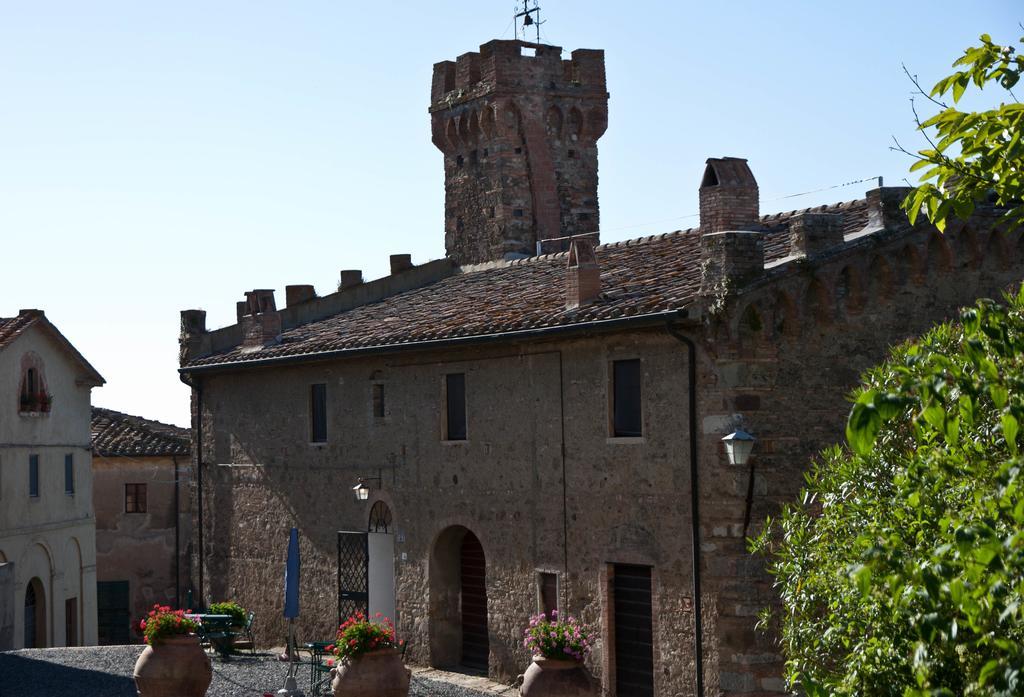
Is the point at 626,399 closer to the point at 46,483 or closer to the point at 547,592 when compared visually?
the point at 547,592

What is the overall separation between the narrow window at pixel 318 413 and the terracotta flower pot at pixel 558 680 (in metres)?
7.45

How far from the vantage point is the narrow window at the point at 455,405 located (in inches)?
772

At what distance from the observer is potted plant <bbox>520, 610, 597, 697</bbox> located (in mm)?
15719

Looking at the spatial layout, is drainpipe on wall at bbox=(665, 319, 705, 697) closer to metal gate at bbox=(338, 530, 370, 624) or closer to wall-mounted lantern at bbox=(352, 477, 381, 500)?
wall-mounted lantern at bbox=(352, 477, 381, 500)

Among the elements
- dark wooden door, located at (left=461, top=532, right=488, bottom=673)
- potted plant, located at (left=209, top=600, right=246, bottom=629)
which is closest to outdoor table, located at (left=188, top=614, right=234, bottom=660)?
potted plant, located at (left=209, top=600, right=246, bottom=629)

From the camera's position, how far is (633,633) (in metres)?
16.9

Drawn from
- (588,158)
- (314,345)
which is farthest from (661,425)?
(588,158)

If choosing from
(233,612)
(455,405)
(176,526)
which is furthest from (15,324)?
(455,405)

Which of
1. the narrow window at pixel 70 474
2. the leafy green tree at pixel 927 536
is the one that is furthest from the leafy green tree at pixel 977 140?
the narrow window at pixel 70 474

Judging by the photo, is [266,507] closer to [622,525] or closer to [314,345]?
[314,345]

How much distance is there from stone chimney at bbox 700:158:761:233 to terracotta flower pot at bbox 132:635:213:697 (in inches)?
317

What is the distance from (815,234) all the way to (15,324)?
19.9m

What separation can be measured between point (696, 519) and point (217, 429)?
1137 cm

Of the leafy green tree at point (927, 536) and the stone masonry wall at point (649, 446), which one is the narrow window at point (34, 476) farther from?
the leafy green tree at point (927, 536)
